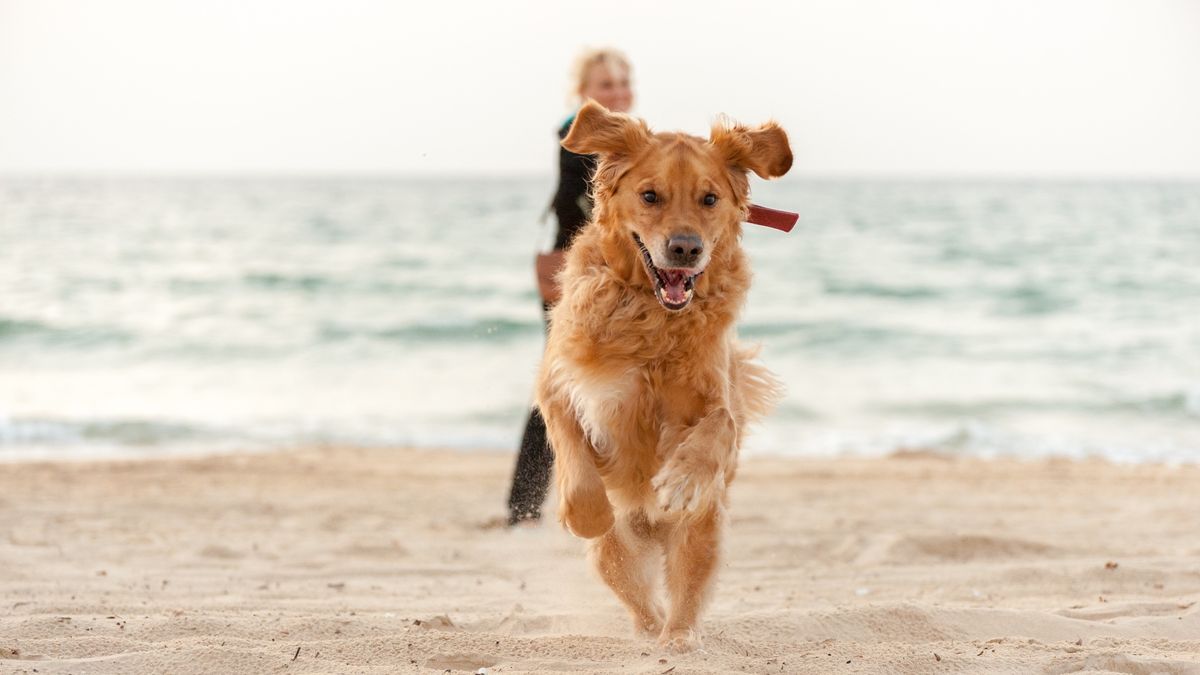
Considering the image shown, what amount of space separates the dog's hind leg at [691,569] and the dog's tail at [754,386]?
54 centimetres

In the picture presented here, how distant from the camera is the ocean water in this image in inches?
495

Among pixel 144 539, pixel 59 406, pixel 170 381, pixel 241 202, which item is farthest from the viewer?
pixel 241 202

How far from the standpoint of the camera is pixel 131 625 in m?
4.07

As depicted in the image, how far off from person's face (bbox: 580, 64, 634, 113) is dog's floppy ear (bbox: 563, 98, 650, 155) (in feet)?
6.00

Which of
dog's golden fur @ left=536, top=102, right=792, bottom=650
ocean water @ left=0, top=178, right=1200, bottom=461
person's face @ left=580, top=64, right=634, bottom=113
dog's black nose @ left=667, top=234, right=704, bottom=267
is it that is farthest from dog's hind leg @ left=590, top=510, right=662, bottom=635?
person's face @ left=580, top=64, right=634, bottom=113

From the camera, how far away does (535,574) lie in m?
5.93

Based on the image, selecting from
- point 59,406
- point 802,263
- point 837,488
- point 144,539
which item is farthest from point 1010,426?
point 802,263

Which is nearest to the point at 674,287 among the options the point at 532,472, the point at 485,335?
the point at 532,472

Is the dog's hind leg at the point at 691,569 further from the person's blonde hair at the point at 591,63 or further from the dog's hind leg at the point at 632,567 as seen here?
the person's blonde hair at the point at 591,63

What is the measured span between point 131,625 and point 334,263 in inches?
907

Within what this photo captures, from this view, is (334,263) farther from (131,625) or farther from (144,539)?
(131,625)

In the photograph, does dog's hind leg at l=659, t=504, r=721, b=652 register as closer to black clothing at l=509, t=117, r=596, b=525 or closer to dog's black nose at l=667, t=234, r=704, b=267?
dog's black nose at l=667, t=234, r=704, b=267

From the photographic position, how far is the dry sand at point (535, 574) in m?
3.87

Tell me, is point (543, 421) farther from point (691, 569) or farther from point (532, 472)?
point (691, 569)
